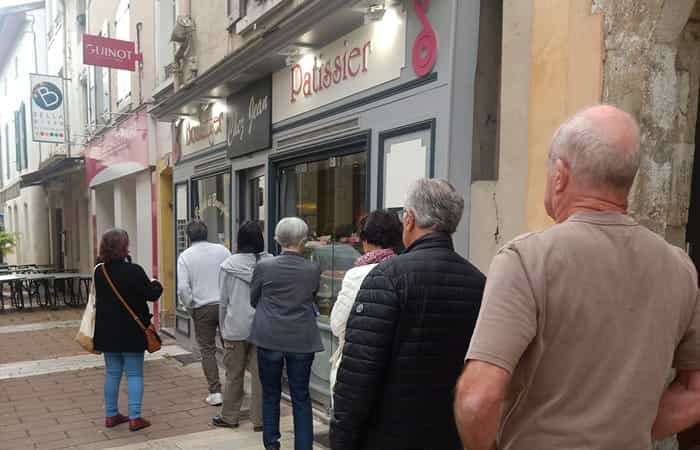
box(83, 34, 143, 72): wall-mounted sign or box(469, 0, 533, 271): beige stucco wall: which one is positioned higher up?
box(83, 34, 143, 72): wall-mounted sign

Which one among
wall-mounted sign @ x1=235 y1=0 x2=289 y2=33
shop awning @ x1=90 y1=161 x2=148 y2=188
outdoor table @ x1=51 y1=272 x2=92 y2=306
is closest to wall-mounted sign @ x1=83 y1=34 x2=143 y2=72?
shop awning @ x1=90 y1=161 x2=148 y2=188

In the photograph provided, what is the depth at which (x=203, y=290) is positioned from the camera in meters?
5.20

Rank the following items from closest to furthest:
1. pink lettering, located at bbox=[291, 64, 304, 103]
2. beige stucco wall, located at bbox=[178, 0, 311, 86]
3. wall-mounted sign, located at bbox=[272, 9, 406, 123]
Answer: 1. wall-mounted sign, located at bbox=[272, 9, 406, 123]
2. pink lettering, located at bbox=[291, 64, 304, 103]
3. beige stucco wall, located at bbox=[178, 0, 311, 86]

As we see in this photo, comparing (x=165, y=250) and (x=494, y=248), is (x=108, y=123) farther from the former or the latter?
(x=494, y=248)

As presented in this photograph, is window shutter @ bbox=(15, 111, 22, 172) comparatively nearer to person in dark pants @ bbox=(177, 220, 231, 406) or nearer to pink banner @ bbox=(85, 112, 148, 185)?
pink banner @ bbox=(85, 112, 148, 185)

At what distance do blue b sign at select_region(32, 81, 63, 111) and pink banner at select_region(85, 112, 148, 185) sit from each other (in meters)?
1.72

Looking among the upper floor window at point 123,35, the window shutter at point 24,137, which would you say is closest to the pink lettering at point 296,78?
the upper floor window at point 123,35

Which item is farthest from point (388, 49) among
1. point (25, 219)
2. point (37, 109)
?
point (25, 219)

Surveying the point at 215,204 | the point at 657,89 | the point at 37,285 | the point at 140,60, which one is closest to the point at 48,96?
the point at 37,285

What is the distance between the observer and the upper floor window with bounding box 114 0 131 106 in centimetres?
1105

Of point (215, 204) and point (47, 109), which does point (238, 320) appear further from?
point (47, 109)

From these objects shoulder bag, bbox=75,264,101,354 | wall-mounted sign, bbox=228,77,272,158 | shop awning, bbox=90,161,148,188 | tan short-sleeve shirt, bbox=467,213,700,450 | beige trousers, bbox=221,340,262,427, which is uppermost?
wall-mounted sign, bbox=228,77,272,158

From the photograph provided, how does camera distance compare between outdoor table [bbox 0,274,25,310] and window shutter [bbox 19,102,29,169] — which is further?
window shutter [bbox 19,102,29,169]

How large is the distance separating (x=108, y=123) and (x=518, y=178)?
1134 centimetres
